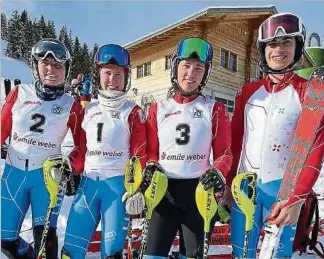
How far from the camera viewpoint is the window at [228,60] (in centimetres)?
1916

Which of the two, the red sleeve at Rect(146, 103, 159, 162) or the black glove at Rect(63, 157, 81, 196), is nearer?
the red sleeve at Rect(146, 103, 159, 162)

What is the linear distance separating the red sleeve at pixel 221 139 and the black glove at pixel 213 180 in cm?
10

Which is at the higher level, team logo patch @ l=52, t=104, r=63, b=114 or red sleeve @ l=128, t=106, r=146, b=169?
team logo patch @ l=52, t=104, r=63, b=114

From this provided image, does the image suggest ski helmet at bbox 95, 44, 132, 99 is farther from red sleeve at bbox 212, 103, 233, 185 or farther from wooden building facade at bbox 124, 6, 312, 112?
A: wooden building facade at bbox 124, 6, 312, 112

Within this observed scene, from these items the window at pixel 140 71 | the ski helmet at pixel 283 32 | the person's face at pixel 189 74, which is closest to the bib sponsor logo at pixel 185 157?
the person's face at pixel 189 74

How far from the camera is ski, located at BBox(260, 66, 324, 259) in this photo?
3102 millimetres

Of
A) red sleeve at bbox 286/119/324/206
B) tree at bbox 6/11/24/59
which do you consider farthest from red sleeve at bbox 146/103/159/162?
tree at bbox 6/11/24/59

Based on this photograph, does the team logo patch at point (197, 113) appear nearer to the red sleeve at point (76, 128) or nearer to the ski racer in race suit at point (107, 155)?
the ski racer in race suit at point (107, 155)

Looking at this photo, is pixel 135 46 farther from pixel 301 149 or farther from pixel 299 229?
pixel 301 149

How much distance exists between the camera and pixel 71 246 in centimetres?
387

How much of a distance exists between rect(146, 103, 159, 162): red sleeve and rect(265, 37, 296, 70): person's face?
4.02 ft

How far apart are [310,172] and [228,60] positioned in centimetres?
1695

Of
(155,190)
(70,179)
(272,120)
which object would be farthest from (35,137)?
(272,120)

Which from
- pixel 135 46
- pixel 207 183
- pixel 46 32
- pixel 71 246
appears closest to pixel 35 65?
pixel 71 246
